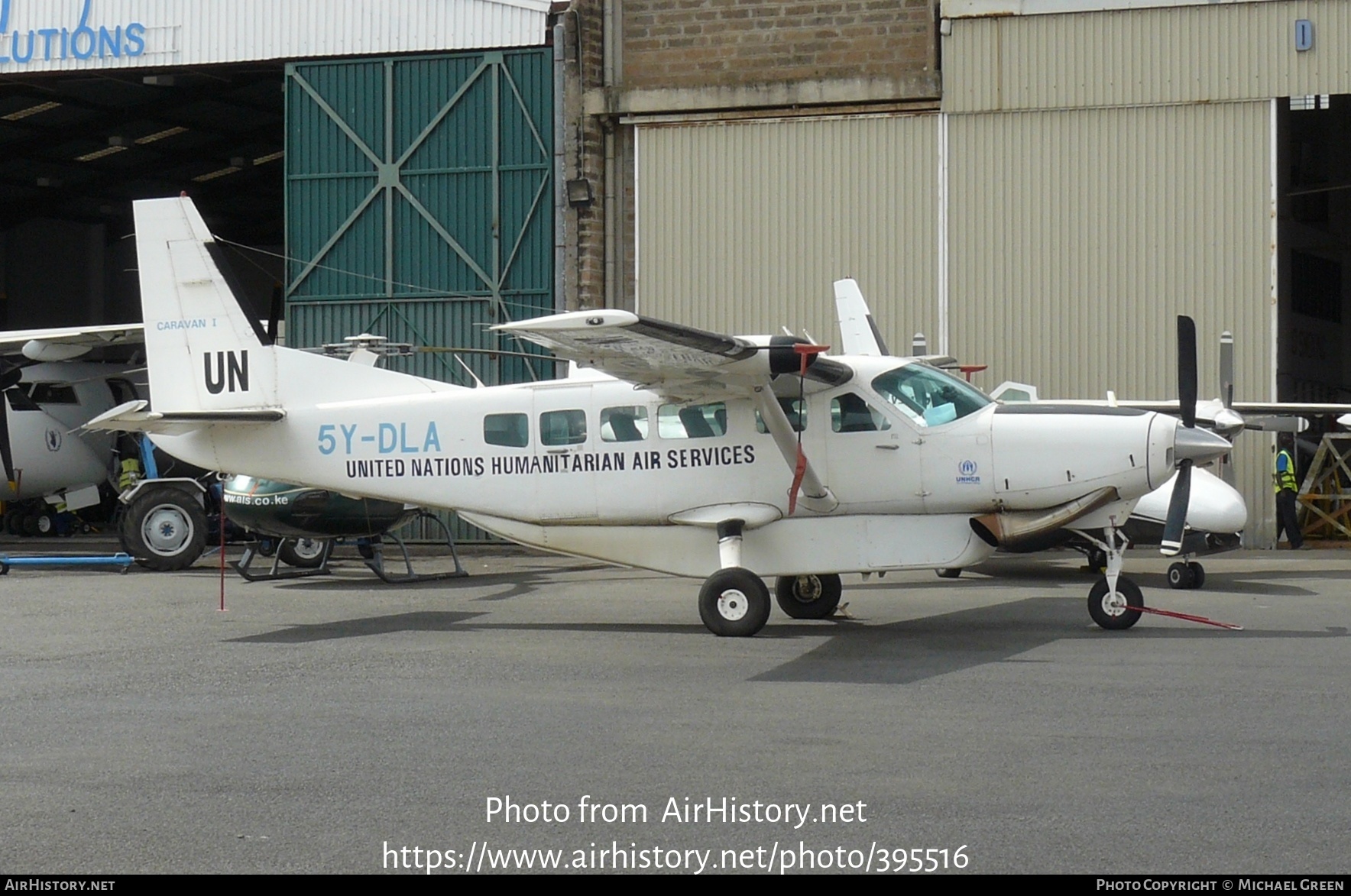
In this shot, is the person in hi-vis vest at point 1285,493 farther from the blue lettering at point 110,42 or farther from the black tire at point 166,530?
the blue lettering at point 110,42

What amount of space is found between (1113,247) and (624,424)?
1233 centimetres

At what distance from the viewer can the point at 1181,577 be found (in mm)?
16328

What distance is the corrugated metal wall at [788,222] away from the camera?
2356 cm

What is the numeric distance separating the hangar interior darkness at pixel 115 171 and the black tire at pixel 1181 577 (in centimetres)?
1571

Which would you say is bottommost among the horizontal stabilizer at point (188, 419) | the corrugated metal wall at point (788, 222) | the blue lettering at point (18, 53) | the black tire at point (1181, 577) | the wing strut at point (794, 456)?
the black tire at point (1181, 577)

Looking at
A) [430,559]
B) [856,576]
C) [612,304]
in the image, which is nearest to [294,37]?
[612,304]

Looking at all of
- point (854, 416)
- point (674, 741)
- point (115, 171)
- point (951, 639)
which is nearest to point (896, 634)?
point (951, 639)

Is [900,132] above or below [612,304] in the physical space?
above

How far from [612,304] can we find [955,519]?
13.0 metres

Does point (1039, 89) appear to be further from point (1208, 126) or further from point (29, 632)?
point (29, 632)

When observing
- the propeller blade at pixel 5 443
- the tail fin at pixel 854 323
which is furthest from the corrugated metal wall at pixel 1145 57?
the propeller blade at pixel 5 443

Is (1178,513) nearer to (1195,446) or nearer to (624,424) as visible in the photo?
(1195,446)

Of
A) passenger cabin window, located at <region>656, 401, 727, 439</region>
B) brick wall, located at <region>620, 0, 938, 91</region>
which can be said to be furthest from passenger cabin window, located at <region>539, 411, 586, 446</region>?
brick wall, located at <region>620, 0, 938, 91</region>

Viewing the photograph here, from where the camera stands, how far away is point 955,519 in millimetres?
12516
